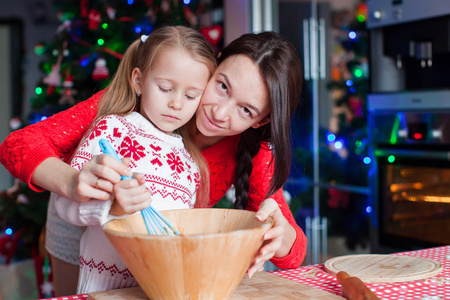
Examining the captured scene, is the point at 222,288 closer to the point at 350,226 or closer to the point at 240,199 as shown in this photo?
the point at 240,199

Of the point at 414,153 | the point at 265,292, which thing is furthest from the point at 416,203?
the point at 265,292

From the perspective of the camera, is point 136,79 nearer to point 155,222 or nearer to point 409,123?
point 155,222

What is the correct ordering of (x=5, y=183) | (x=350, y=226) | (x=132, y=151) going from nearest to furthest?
(x=132, y=151), (x=350, y=226), (x=5, y=183)

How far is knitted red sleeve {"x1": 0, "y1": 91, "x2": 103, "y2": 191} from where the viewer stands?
3.46 feet

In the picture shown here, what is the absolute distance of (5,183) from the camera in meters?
5.23

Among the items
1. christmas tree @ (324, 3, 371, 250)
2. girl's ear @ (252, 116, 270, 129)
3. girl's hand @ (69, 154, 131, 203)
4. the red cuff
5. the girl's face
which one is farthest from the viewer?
christmas tree @ (324, 3, 371, 250)

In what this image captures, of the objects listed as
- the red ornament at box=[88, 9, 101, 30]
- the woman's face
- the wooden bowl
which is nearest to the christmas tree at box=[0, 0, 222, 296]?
the red ornament at box=[88, 9, 101, 30]

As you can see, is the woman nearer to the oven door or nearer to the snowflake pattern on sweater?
the snowflake pattern on sweater

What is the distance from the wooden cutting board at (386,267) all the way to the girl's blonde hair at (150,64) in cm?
41

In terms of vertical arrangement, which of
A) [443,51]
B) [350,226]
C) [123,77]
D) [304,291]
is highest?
[443,51]

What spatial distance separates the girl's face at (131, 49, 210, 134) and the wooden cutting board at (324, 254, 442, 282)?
454mm

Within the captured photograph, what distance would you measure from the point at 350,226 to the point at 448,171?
5.61 ft

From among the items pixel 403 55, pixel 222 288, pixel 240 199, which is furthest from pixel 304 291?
pixel 403 55

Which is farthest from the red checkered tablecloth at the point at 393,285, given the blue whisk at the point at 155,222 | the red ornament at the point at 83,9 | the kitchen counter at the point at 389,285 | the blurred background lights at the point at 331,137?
the blurred background lights at the point at 331,137
